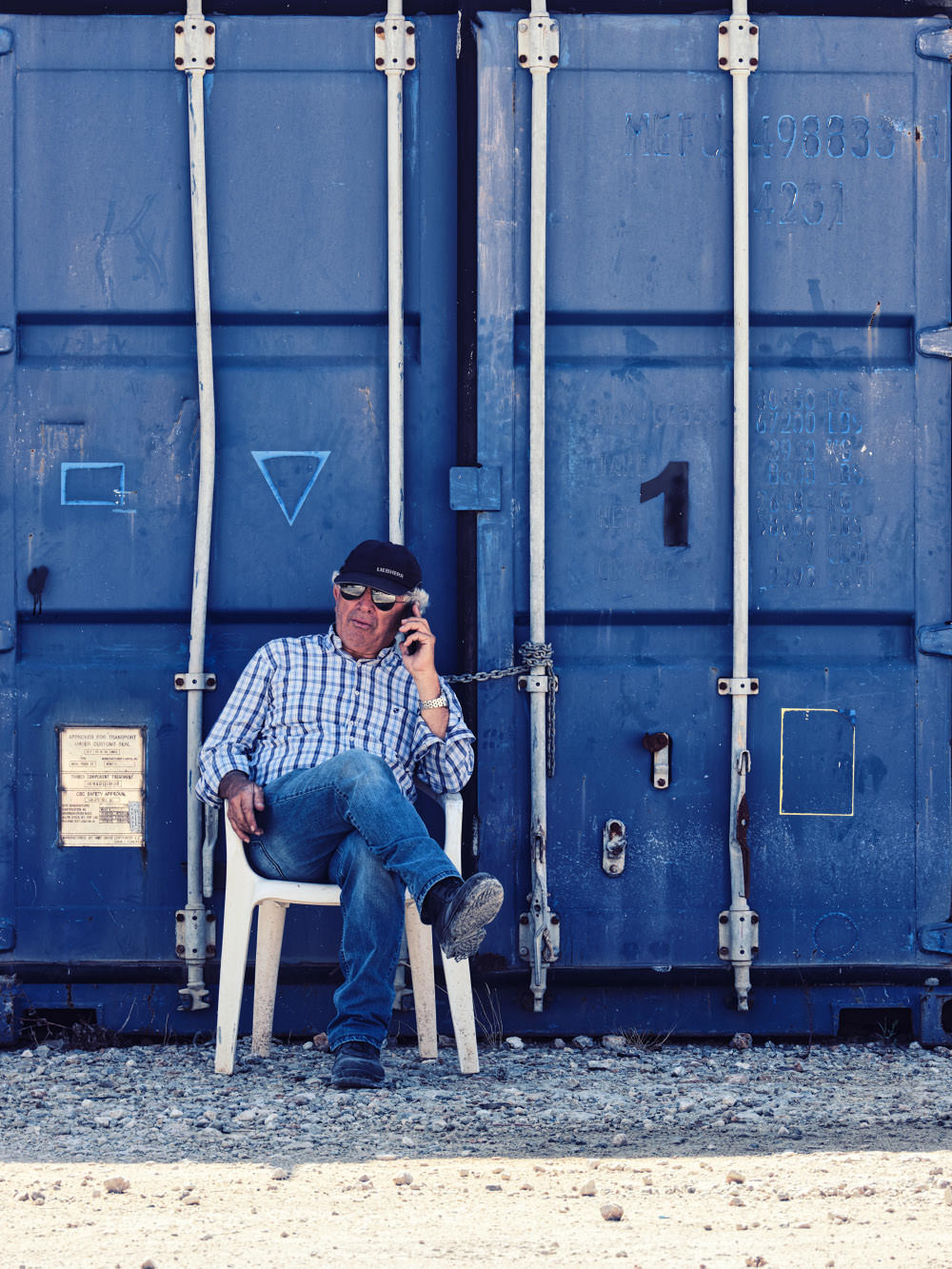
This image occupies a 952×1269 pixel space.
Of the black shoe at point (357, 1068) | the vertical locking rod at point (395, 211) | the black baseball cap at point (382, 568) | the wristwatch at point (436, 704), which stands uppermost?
the vertical locking rod at point (395, 211)

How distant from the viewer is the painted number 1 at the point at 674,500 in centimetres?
417

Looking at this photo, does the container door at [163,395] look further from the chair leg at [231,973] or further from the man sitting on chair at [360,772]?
the chair leg at [231,973]

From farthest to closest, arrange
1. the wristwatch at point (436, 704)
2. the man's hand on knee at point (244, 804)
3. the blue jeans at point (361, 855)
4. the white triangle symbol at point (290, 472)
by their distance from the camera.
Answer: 1. the white triangle symbol at point (290, 472)
2. the wristwatch at point (436, 704)
3. the man's hand on knee at point (244, 804)
4. the blue jeans at point (361, 855)

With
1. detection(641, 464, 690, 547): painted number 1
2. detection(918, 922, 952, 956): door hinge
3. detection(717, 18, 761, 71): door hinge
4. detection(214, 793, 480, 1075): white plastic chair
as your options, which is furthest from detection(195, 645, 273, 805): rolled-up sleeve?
detection(717, 18, 761, 71): door hinge

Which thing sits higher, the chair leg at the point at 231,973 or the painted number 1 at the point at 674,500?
the painted number 1 at the point at 674,500

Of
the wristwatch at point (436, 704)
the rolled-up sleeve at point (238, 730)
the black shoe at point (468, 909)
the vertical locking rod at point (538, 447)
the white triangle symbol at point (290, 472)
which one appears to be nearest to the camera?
the black shoe at point (468, 909)

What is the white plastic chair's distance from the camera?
375 cm

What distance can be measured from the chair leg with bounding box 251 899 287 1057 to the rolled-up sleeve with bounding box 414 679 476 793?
54 cm

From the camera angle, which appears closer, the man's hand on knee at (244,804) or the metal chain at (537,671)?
the man's hand on knee at (244,804)

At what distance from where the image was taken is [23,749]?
417 centimetres

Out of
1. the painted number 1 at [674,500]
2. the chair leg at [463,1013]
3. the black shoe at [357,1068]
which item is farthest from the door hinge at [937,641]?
the black shoe at [357,1068]

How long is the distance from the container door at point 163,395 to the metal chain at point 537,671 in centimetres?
20

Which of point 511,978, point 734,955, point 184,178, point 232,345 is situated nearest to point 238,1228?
point 511,978

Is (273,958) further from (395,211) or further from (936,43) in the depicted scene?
(936,43)
